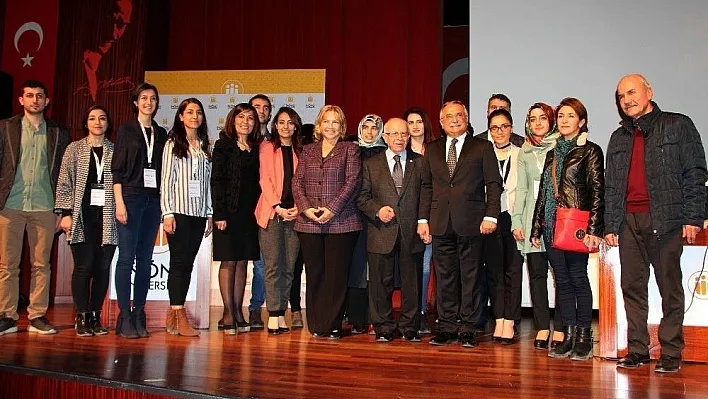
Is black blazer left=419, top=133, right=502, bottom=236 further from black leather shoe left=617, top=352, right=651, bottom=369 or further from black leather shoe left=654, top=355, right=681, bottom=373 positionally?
black leather shoe left=654, top=355, right=681, bottom=373

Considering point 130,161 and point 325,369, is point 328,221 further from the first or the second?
point 130,161

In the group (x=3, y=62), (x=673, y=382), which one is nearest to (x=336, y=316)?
(x=673, y=382)

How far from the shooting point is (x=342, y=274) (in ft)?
12.3

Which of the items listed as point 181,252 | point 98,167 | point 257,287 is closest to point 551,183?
point 257,287

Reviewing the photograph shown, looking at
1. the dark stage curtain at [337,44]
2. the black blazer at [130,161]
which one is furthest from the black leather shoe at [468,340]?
the dark stage curtain at [337,44]

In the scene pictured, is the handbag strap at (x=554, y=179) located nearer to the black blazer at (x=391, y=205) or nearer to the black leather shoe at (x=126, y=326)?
the black blazer at (x=391, y=205)

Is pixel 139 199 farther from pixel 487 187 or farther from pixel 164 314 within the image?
pixel 487 187

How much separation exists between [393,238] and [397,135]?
0.60m

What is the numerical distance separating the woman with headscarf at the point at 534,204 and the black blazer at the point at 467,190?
0.51 feet

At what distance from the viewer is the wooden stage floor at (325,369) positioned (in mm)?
2469

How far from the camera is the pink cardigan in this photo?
3.91 meters

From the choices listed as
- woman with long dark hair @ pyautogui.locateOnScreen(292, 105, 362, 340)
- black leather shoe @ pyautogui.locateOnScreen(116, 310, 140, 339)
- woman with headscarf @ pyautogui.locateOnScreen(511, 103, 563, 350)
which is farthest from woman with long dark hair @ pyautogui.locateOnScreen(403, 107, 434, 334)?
black leather shoe @ pyautogui.locateOnScreen(116, 310, 140, 339)

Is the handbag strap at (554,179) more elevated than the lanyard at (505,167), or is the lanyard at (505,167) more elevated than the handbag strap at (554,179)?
the lanyard at (505,167)

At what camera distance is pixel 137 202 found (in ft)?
12.4
